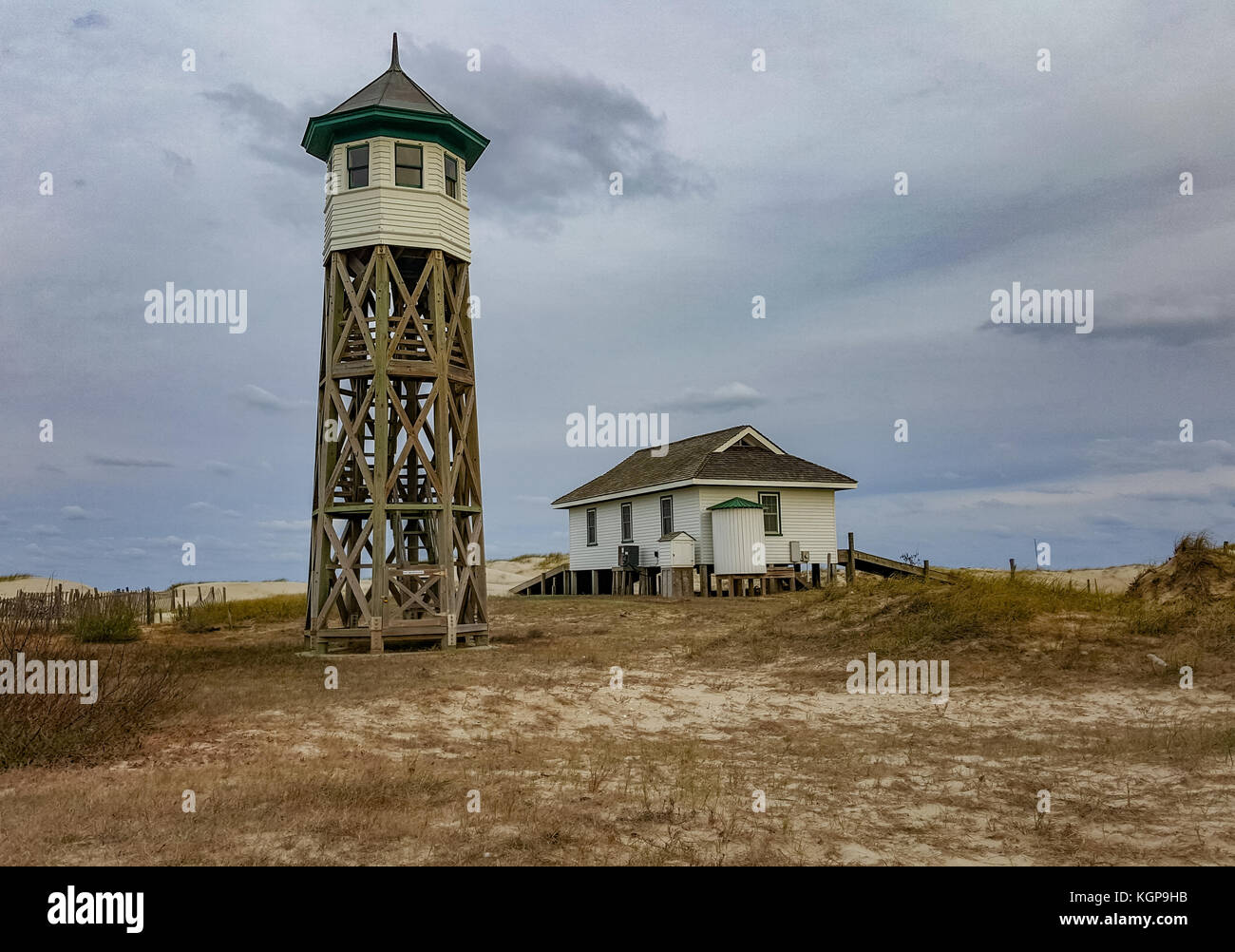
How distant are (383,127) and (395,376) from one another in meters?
5.57

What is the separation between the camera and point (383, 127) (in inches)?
846

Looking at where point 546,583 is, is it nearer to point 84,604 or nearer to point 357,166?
point 84,604

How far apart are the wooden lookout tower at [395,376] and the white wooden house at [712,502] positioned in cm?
1439

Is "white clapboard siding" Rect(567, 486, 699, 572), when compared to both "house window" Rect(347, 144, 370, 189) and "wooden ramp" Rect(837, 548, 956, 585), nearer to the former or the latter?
"wooden ramp" Rect(837, 548, 956, 585)

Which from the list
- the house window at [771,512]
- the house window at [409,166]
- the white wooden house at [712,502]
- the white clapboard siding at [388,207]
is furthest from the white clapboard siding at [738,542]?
the house window at [409,166]

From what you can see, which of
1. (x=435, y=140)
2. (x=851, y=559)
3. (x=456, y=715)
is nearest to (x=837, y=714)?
(x=456, y=715)

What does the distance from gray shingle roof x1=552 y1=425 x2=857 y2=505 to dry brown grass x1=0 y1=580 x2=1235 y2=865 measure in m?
14.7

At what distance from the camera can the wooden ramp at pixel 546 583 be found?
4416 cm

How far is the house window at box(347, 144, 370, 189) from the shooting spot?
848 inches

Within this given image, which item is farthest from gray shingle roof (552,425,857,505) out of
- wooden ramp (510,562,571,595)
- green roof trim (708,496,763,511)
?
wooden ramp (510,562,571,595)

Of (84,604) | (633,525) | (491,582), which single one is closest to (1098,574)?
(633,525)
